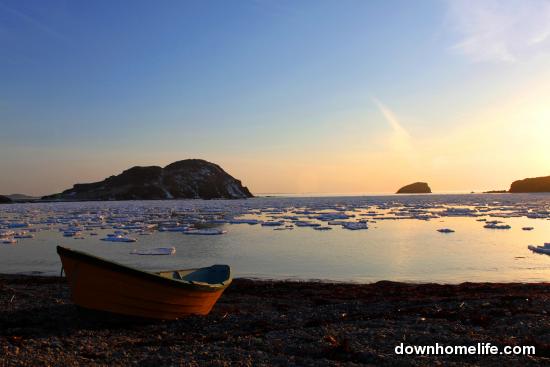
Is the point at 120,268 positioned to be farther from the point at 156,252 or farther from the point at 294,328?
the point at 156,252

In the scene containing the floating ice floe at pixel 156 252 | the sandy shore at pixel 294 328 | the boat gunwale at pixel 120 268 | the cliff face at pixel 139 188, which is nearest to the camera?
the sandy shore at pixel 294 328

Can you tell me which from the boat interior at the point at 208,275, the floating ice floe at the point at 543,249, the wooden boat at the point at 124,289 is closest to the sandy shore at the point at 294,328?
the wooden boat at the point at 124,289

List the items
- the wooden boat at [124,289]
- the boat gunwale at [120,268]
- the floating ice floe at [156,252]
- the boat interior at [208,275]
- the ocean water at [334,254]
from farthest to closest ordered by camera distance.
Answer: the floating ice floe at [156,252] → the ocean water at [334,254] → the boat interior at [208,275] → the wooden boat at [124,289] → the boat gunwale at [120,268]

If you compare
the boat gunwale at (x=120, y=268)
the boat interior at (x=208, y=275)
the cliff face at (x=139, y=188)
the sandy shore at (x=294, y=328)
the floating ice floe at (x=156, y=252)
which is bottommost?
the sandy shore at (x=294, y=328)

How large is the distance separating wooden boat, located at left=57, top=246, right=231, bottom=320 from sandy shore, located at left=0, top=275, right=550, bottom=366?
1.04ft

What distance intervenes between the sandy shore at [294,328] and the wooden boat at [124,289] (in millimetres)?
318

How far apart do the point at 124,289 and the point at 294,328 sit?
3762 millimetres

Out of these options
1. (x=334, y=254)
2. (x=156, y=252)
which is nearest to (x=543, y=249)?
(x=334, y=254)

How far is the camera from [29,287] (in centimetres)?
1455

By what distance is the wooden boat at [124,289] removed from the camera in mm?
9508

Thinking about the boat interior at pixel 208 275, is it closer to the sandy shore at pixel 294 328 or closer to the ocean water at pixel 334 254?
the sandy shore at pixel 294 328

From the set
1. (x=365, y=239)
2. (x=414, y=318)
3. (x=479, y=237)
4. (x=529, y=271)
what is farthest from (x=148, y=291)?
(x=479, y=237)

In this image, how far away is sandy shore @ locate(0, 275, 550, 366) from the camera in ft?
24.8

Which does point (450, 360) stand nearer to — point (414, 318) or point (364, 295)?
point (414, 318)
